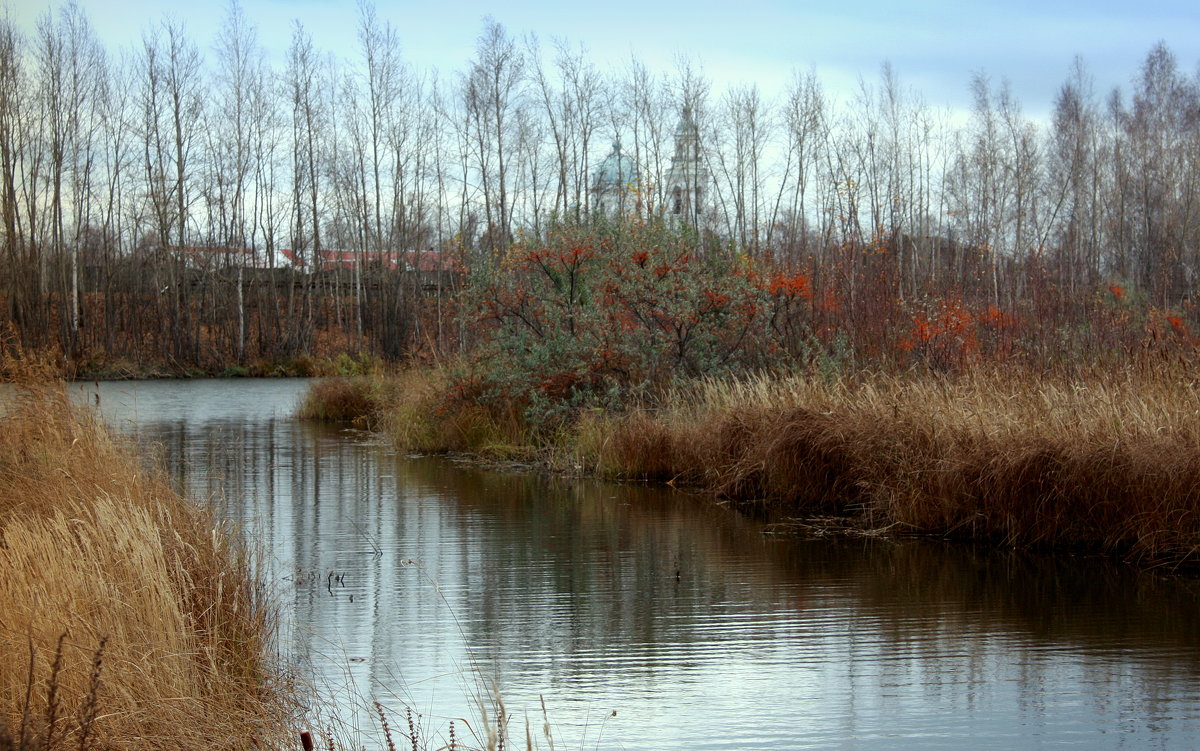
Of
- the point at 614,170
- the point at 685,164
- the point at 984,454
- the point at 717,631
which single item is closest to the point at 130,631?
the point at 717,631

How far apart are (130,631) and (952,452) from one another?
8.14 metres

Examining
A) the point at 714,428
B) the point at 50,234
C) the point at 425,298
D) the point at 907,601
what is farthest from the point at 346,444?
the point at 50,234

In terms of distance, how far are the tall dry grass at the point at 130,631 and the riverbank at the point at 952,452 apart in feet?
22.2

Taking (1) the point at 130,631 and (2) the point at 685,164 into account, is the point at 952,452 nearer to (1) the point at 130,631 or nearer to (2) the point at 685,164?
(1) the point at 130,631

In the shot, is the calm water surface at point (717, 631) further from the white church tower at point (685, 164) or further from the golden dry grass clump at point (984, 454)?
the white church tower at point (685, 164)

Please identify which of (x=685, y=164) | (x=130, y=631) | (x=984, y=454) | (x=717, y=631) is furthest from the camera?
(x=685, y=164)

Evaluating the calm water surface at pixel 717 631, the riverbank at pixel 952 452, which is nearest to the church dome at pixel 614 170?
the riverbank at pixel 952 452

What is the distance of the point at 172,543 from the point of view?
784cm

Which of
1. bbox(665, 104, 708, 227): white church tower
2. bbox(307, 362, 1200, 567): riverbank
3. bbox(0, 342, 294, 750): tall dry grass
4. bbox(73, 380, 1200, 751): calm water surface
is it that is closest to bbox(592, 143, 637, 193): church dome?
bbox(665, 104, 708, 227): white church tower

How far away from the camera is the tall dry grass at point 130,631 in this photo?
5.02 metres

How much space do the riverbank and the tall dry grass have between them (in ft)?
22.2

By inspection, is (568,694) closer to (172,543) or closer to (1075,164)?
(172,543)

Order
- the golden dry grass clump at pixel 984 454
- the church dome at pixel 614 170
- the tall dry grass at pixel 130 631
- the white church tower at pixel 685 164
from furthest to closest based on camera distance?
the church dome at pixel 614 170, the white church tower at pixel 685 164, the golden dry grass clump at pixel 984 454, the tall dry grass at pixel 130 631

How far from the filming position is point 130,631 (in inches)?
240
